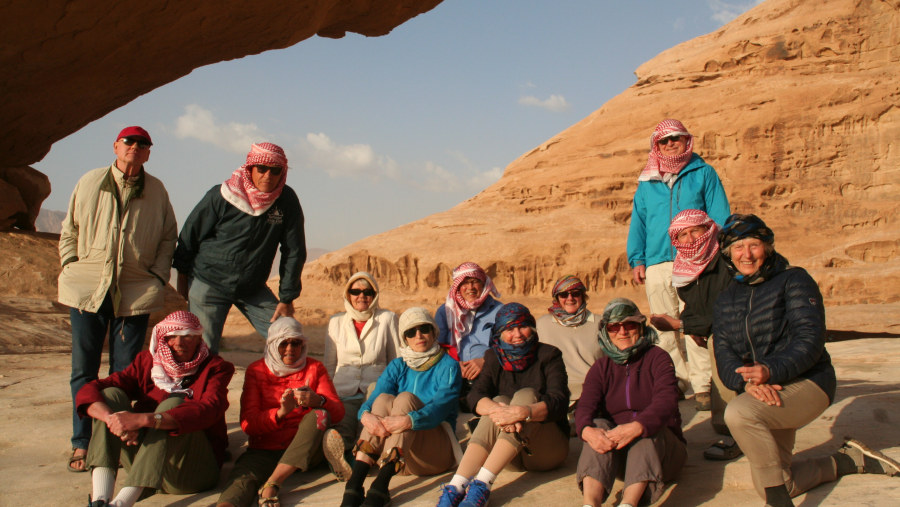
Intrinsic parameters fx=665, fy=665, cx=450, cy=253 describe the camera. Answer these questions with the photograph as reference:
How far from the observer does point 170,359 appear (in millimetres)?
3482

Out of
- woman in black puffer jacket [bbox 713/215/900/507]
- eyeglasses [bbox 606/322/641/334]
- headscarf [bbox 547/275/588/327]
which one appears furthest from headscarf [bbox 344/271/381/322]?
woman in black puffer jacket [bbox 713/215/900/507]

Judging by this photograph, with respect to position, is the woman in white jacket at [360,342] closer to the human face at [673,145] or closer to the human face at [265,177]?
→ the human face at [265,177]

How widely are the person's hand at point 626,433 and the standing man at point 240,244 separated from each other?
232 centimetres

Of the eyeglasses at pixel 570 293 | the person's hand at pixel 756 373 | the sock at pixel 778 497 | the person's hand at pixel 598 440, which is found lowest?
the sock at pixel 778 497

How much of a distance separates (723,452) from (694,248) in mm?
1165

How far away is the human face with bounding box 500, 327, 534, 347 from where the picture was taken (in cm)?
347

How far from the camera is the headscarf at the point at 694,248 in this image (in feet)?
12.9

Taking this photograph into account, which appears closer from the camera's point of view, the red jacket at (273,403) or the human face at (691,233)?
the red jacket at (273,403)

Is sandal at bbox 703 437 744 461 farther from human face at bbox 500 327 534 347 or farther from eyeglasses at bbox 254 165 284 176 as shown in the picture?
eyeglasses at bbox 254 165 284 176

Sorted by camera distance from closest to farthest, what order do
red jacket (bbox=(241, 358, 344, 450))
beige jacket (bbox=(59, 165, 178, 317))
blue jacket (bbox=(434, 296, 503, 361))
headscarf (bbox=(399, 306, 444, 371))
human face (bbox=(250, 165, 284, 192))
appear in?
red jacket (bbox=(241, 358, 344, 450)), headscarf (bbox=(399, 306, 444, 371)), beige jacket (bbox=(59, 165, 178, 317)), human face (bbox=(250, 165, 284, 192)), blue jacket (bbox=(434, 296, 503, 361))

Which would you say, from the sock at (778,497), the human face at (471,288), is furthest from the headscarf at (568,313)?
the sock at (778,497)

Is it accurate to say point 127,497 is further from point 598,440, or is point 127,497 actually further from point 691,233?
point 691,233

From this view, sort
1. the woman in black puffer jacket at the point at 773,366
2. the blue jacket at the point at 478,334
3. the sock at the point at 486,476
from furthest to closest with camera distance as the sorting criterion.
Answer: the blue jacket at the point at 478,334 < the sock at the point at 486,476 < the woman in black puffer jacket at the point at 773,366

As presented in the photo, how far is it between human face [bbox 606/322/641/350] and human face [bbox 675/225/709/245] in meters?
0.93
